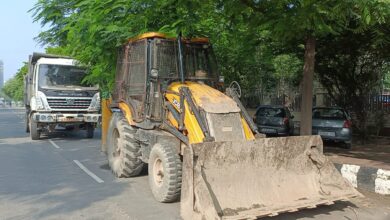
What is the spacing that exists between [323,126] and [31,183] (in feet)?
37.1

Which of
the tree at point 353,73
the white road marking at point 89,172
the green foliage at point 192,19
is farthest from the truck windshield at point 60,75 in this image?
the tree at point 353,73

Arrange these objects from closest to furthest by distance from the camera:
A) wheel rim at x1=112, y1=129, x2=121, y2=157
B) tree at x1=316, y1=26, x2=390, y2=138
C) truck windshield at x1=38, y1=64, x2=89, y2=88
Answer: wheel rim at x1=112, y1=129, x2=121, y2=157
truck windshield at x1=38, y1=64, x2=89, y2=88
tree at x1=316, y1=26, x2=390, y2=138

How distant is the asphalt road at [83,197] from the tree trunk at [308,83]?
441 centimetres

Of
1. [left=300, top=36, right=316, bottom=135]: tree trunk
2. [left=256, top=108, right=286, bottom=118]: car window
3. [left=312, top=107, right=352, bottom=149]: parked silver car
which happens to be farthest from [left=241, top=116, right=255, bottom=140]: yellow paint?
[left=256, top=108, right=286, bottom=118]: car window

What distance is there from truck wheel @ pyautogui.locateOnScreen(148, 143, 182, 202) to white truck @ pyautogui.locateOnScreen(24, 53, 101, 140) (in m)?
10.0

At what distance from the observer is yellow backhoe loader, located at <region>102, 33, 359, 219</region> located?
611 centimetres

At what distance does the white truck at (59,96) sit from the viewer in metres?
16.7

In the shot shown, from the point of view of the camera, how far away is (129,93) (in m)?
9.16

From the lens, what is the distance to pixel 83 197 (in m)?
7.77

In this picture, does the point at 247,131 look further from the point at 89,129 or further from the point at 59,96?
the point at 89,129

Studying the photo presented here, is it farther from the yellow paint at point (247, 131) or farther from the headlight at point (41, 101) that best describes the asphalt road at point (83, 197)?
the headlight at point (41, 101)

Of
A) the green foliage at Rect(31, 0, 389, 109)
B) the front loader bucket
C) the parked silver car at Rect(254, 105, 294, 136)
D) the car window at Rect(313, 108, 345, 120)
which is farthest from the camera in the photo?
the parked silver car at Rect(254, 105, 294, 136)

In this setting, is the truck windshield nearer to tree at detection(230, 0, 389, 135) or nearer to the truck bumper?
the truck bumper

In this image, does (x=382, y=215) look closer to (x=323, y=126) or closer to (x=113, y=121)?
(x=113, y=121)
